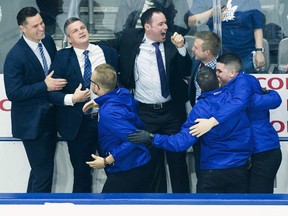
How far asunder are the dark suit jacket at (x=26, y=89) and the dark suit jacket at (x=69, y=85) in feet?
0.44

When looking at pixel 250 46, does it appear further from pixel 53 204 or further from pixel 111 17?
pixel 53 204

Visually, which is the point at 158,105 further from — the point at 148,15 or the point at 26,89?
the point at 26,89

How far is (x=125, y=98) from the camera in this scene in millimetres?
7012

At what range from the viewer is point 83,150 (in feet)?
25.0

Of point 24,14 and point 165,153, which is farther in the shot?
point 165,153

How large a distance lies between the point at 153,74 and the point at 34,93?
1.02 m

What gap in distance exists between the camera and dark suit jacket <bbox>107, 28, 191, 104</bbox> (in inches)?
298

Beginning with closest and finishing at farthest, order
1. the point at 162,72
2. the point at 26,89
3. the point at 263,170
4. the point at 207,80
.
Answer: the point at 207,80 < the point at 263,170 < the point at 26,89 < the point at 162,72

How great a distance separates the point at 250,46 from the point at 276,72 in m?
0.32

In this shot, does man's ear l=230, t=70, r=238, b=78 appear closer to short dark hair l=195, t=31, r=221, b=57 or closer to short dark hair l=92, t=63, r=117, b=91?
short dark hair l=195, t=31, r=221, b=57

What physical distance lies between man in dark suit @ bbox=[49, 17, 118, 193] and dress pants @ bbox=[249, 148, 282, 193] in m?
1.36

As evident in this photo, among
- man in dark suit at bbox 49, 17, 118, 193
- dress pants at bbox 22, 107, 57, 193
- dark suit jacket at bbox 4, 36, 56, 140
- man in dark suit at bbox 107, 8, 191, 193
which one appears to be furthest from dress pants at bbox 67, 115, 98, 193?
man in dark suit at bbox 107, 8, 191, 193

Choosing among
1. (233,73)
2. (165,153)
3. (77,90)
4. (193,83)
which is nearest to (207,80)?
(233,73)
